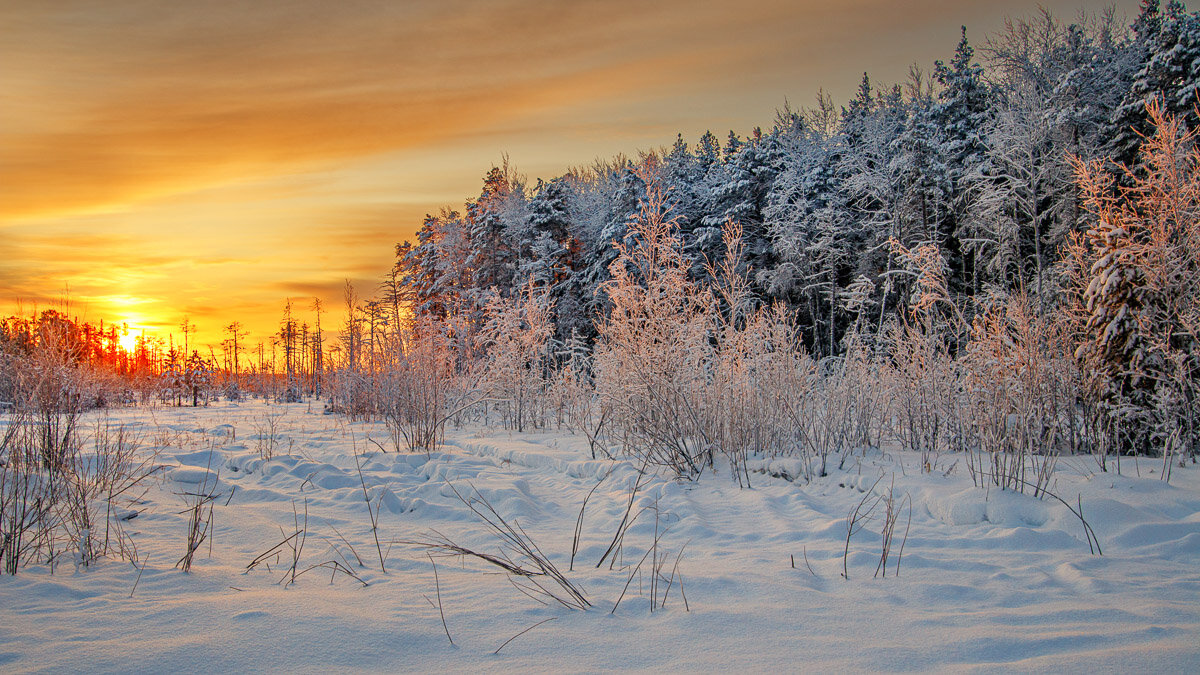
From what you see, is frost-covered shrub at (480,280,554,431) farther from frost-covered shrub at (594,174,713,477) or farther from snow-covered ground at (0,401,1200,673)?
snow-covered ground at (0,401,1200,673)

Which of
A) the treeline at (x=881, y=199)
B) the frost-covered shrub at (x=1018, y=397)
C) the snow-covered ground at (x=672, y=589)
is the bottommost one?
the snow-covered ground at (x=672, y=589)

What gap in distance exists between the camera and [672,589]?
2.63 metres

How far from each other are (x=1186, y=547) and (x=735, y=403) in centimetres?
340

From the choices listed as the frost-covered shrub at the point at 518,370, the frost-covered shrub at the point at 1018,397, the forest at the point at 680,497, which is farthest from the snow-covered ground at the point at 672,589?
the frost-covered shrub at the point at 518,370

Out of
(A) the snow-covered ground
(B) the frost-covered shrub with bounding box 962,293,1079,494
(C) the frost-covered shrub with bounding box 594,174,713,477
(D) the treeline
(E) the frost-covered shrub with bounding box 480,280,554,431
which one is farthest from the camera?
(D) the treeline

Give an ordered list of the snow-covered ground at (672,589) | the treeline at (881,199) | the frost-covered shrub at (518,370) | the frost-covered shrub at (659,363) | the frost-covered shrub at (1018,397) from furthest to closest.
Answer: the treeline at (881,199) < the frost-covered shrub at (518,370) < the frost-covered shrub at (659,363) < the frost-covered shrub at (1018,397) < the snow-covered ground at (672,589)

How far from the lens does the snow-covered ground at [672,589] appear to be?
6.26ft

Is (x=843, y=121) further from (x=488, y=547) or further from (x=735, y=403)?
(x=488, y=547)

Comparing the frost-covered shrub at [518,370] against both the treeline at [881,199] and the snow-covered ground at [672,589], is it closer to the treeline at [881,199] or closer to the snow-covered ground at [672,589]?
the treeline at [881,199]

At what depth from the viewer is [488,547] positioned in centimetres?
355

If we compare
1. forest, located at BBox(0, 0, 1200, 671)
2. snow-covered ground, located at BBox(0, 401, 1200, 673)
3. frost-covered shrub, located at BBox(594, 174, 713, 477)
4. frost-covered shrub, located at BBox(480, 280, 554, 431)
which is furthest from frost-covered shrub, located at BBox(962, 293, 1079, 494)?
frost-covered shrub, located at BBox(480, 280, 554, 431)

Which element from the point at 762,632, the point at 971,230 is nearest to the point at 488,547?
the point at 762,632

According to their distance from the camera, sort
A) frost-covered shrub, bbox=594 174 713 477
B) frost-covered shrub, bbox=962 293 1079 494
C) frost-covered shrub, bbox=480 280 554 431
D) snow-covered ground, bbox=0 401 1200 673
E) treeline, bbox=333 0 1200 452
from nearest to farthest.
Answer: snow-covered ground, bbox=0 401 1200 673
frost-covered shrub, bbox=962 293 1079 494
frost-covered shrub, bbox=594 174 713 477
frost-covered shrub, bbox=480 280 554 431
treeline, bbox=333 0 1200 452

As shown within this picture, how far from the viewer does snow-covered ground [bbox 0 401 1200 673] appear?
191cm
